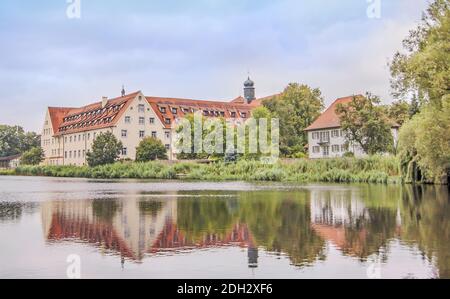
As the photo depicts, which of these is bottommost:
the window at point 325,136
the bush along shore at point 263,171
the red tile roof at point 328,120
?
the bush along shore at point 263,171

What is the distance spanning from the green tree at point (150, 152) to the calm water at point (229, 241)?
54.7 meters

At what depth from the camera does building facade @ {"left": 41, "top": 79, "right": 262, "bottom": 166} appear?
94.3m

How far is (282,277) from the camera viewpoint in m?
10.2

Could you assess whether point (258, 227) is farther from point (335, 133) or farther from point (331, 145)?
point (331, 145)

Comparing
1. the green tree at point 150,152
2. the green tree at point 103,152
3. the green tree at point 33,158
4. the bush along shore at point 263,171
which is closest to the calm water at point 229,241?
the bush along shore at point 263,171

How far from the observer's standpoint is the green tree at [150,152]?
79250 millimetres

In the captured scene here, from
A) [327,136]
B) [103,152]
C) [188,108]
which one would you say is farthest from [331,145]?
[103,152]

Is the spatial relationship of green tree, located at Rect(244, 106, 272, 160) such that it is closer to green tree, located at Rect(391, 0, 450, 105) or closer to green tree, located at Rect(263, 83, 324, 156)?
green tree, located at Rect(263, 83, 324, 156)

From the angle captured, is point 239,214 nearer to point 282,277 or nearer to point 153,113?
point 282,277

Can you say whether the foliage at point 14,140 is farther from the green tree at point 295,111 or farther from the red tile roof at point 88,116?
the green tree at point 295,111

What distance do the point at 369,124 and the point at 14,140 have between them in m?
103

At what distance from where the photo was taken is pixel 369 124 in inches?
2447

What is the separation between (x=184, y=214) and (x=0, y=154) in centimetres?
12996
